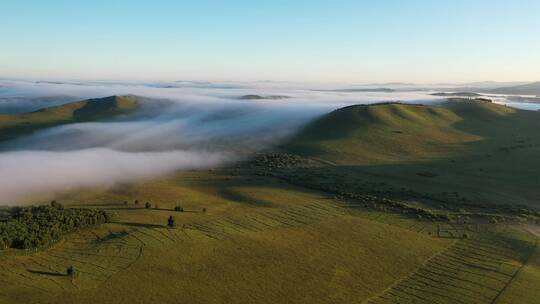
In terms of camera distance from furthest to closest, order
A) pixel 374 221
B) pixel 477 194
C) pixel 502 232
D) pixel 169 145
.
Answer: pixel 169 145, pixel 477 194, pixel 374 221, pixel 502 232

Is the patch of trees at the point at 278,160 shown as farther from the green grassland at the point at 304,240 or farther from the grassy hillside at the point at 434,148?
the grassy hillside at the point at 434,148

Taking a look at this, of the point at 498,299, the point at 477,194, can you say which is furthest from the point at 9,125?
the point at 498,299

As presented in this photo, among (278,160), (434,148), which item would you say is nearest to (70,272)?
(278,160)

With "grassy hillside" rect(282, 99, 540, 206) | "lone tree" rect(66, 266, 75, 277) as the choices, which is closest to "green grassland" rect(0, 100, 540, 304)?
"lone tree" rect(66, 266, 75, 277)

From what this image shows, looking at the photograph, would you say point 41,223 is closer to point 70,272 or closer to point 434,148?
point 70,272

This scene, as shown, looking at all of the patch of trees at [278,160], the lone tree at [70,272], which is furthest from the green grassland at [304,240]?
the patch of trees at [278,160]

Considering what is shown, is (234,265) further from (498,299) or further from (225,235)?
(498,299)
